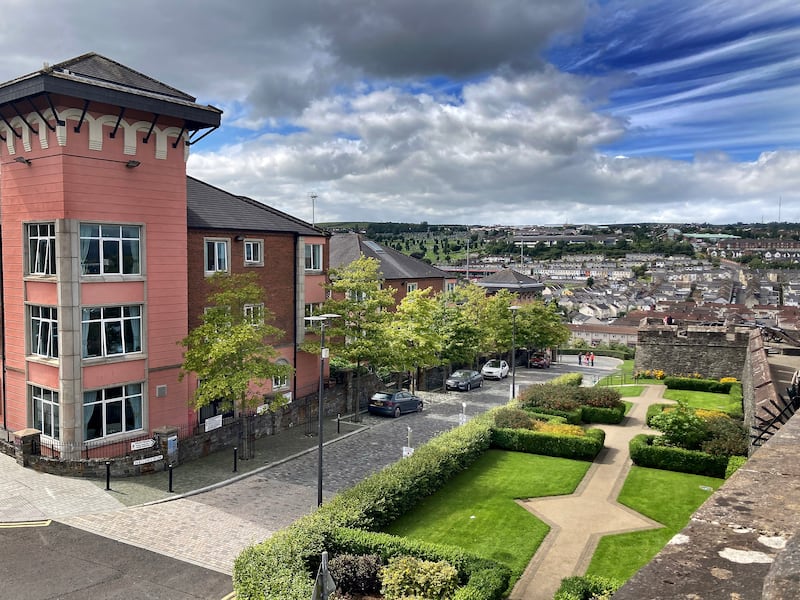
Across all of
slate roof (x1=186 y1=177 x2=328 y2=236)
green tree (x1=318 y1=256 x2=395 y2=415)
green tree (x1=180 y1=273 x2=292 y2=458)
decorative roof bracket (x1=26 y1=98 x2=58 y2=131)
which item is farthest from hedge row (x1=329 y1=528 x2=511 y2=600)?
decorative roof bracket (x1=26 y1=98 x2=58 y2=131)

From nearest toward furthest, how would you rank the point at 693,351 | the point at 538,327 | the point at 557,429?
1. the point at 557,429
2. the point at 693,351
3. the point at 538,327

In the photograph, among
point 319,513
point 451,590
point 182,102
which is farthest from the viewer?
point 182,102

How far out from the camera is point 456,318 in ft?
142

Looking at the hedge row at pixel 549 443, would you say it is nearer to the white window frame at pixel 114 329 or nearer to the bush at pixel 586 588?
the bush at pixel 586 588

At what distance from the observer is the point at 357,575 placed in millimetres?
12898

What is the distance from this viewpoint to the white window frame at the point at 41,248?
74.1 ft

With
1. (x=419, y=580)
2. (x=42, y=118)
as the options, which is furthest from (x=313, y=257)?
(x=419, y=580)

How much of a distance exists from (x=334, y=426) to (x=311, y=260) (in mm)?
9580

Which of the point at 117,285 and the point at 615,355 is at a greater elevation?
the point at 117,285

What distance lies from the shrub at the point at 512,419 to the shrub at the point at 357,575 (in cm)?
1308

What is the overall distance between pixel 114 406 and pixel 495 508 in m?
15.4

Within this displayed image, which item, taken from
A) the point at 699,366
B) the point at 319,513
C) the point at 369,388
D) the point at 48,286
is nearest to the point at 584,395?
the point at 369,388

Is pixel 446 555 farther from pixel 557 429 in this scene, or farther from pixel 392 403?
pixel 392 403

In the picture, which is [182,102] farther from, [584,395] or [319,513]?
[584,395]
